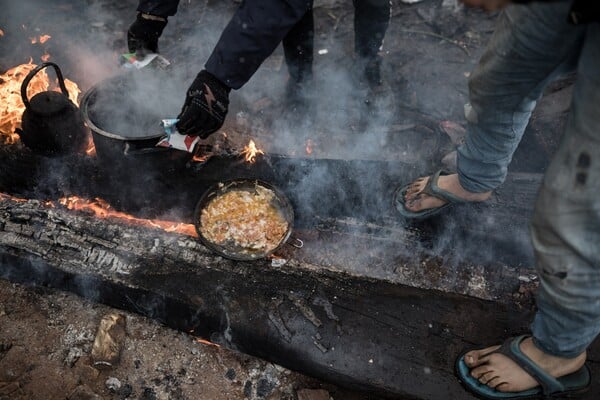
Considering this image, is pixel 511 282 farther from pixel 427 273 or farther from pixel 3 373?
pixel 3 373

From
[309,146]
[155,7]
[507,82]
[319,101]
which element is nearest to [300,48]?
[319,101]

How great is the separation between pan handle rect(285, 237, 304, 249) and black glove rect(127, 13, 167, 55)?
1.88 metres

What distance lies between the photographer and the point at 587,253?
6.31 feet

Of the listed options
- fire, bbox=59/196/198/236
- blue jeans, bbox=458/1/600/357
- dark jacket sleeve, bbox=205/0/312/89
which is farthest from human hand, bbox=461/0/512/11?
fire, bbox=59/196/198/236

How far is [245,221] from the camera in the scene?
3.42 m

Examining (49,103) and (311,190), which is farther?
(311,190)

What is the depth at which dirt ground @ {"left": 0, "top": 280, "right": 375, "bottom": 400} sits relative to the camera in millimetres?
2809

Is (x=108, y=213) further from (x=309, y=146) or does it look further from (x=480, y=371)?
(x=480, y=371)

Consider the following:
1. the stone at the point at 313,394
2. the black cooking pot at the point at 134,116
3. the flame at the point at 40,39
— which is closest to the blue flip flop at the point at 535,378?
the stone at the point at 313,394

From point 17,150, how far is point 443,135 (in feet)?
13.1

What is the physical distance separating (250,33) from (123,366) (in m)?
2.35

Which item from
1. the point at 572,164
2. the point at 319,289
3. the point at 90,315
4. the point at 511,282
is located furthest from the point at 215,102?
the point at 511,282

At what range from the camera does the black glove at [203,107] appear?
2.97m

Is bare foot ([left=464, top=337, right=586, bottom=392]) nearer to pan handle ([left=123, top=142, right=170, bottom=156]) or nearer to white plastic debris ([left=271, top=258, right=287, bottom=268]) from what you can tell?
white plastic debris ([left=271, top=258, right=287, bottom=268])
